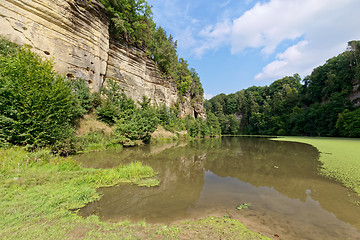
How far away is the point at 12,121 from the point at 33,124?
2.09 feet

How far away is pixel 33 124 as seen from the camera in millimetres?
6480

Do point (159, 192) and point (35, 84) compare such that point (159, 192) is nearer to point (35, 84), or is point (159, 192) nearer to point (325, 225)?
point (325, 225)

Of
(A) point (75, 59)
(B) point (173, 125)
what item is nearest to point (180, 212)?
(A) point (75, 59)

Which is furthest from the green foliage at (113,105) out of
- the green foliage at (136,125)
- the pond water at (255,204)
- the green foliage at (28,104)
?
the pond water at (255,204)

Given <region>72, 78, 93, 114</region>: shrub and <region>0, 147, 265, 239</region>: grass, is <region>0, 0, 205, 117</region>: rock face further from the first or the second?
<region>0, 147, 265, 239</region>: grass

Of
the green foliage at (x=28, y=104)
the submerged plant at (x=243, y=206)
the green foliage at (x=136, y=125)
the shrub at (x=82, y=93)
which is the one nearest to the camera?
the submerged plant at (x=243, y=206)

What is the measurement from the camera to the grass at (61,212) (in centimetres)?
225

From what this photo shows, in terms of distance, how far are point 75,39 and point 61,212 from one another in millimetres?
15634

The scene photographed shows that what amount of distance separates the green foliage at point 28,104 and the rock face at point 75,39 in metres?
4.60

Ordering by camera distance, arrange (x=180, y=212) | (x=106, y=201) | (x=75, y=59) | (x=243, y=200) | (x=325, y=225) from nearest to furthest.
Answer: (x=325, y=225) < (x=180, y=212) < (x=106, y=201) < (x=243, y=200) < (x=75, y=59)

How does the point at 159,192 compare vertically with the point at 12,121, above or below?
below

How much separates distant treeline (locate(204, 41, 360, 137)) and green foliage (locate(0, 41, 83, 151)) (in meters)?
40.5

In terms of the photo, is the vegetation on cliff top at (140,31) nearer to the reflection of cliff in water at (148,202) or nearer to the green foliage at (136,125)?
the green foliage at (136,125)

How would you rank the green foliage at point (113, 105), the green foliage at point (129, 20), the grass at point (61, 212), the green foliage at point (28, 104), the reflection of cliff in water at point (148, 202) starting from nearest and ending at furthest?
the grass at point (61, 212) < the reflection of cliff in water at point (148, 202) < the green foliage at point (28, 104) < the green foliage at point (113, 105) < the green foliage at point (129, 20)
